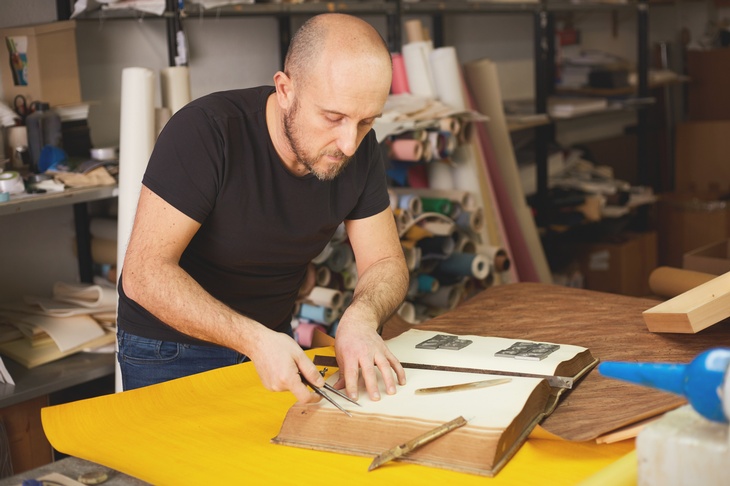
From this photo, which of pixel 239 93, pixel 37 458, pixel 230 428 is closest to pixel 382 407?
pixel 230 428

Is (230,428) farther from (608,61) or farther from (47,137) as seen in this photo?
(608,61)

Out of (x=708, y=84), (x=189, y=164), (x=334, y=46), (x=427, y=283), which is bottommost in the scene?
(x=427, y=283)

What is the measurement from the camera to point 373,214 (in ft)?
6.67

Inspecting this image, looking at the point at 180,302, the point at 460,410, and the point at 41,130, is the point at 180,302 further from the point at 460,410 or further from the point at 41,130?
the point at 41,130

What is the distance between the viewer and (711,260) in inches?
93.4

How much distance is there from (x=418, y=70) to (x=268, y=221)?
74.6 inches

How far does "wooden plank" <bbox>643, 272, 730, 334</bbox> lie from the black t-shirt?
669 millimetres

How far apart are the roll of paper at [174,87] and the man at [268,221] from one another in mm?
1060

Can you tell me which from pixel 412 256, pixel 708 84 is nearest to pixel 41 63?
pixel 412 256

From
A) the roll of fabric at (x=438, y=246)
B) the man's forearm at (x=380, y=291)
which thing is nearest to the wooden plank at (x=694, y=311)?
the man's forearm at (x=380, y=291)

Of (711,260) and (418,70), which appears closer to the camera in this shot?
(711,260)

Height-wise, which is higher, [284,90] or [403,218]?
[284,90]

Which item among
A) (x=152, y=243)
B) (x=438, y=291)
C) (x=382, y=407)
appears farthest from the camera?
(x=438, y=291)

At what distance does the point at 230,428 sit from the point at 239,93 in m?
0.83
